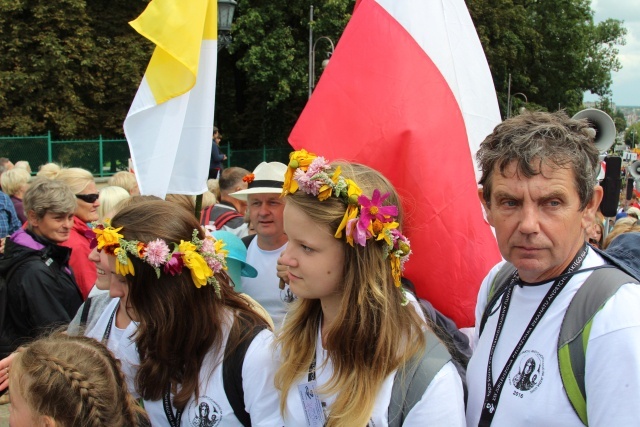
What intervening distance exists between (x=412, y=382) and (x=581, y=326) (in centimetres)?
50

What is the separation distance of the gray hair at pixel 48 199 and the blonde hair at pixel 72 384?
Result: 2.31 m

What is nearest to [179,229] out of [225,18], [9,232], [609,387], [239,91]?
[609,387]

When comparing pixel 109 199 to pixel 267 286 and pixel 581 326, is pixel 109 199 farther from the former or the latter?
pixel 581 326

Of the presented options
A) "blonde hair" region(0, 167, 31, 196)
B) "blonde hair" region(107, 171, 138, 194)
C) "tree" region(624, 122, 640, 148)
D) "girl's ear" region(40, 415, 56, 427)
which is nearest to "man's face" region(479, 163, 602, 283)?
"girl's ear" region(40, 415, 56, 427)

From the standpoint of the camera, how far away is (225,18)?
7766 mm

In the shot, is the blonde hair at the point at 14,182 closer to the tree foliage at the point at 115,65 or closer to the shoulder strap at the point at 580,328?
the shoulder strap at the point at 580,328

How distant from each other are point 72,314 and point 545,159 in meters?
3.19

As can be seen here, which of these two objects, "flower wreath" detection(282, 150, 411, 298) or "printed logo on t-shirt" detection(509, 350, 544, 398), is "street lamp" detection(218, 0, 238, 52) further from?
"printed logo on t-shirt" detection(509, 350, 544, 398)

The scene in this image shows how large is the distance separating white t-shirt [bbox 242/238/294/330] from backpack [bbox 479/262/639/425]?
6.94 feet

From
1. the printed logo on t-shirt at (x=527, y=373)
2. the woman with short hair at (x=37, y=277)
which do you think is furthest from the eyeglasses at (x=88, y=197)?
the printed logo on t-shirt at (x=527, y=373)

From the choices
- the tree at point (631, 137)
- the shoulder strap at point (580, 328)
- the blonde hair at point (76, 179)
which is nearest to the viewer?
the shoulder strap at point (580, 328)

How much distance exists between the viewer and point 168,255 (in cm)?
237

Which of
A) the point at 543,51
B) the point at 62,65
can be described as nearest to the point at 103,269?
the point at 62,65

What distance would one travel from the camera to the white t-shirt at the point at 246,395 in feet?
7.18
